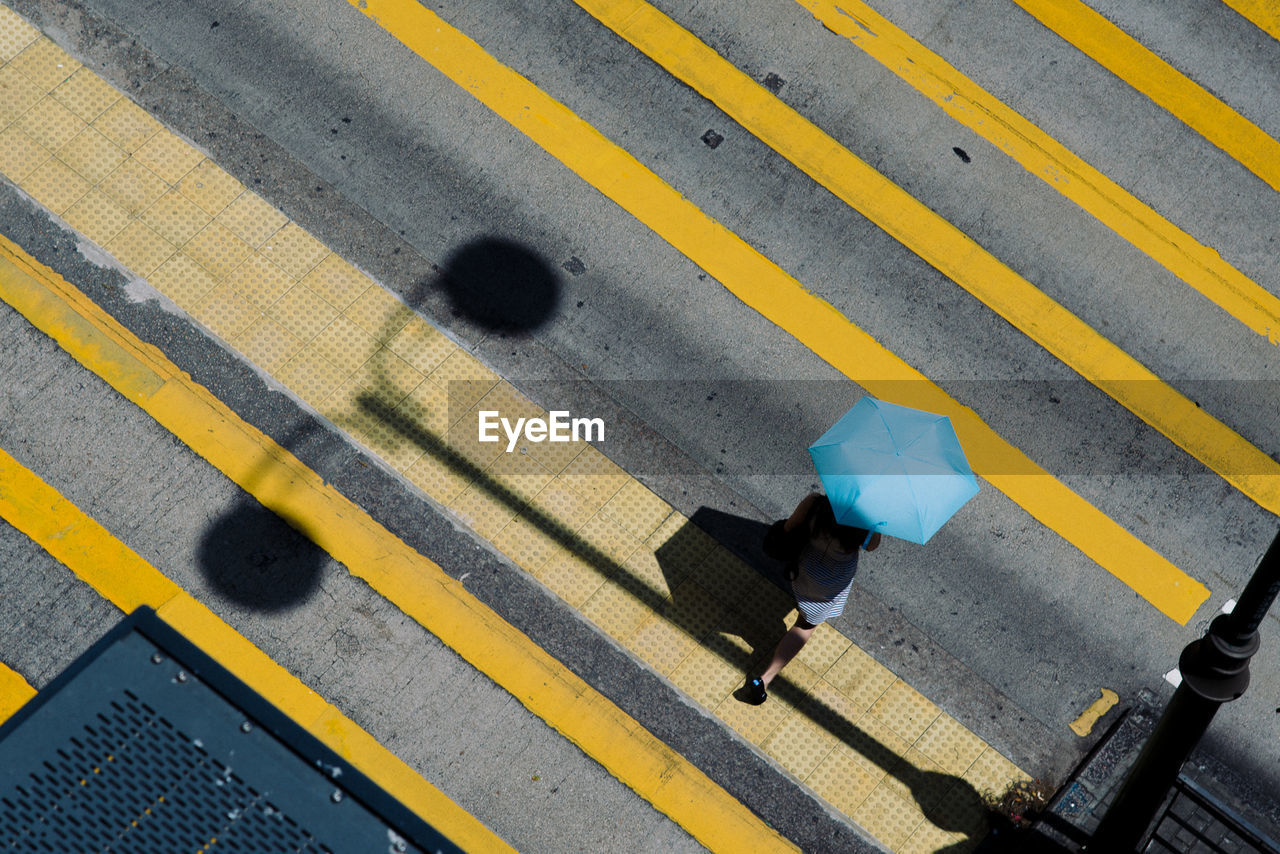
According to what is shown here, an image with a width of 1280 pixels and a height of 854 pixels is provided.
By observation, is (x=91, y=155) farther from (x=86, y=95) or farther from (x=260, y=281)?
(x=260, y=281)

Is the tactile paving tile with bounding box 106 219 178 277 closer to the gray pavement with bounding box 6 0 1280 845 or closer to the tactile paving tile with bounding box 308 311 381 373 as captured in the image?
the gray pavement with bounding box 6 0 1280 845

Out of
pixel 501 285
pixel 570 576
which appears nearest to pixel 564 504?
pixel 570 576

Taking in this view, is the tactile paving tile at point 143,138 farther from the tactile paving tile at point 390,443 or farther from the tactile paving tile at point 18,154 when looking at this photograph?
the tactile paving tile at point 390,443

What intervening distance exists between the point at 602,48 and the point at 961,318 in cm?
343

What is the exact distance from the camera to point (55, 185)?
710cm

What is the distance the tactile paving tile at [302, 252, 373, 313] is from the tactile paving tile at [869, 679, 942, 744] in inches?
182

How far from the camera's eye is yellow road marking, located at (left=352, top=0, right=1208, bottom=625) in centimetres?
712

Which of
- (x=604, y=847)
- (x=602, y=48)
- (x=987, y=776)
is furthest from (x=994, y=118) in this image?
(x=604, y=847)

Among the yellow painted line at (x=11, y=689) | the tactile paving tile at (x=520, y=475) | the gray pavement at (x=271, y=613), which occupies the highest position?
the tactile paving tile at (x=520, y=475)

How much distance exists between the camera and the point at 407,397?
6984 mm

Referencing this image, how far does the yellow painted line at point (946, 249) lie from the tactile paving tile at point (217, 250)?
322 cm

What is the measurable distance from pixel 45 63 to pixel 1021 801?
28.4ft

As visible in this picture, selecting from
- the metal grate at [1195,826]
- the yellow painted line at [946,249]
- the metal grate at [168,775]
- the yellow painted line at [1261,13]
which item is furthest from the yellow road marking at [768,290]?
the metal grate at [168,775]

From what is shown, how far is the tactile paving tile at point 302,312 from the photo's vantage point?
702 centimetres
